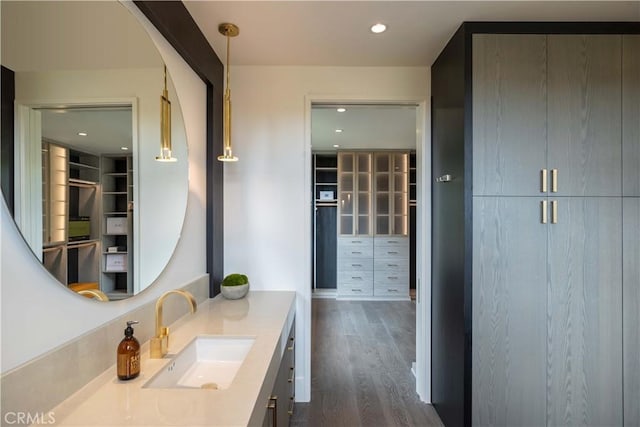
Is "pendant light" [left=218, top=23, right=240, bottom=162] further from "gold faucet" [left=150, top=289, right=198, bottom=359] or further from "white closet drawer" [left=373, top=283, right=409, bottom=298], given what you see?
"white closet drawer" [left=373, top=283, right=409, bottom=298]

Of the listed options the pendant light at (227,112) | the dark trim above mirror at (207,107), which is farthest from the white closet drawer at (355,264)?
the pendant light at (227,112)

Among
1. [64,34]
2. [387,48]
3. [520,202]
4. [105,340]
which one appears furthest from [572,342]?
[64,34]

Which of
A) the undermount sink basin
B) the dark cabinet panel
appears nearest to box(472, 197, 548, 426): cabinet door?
the undermount sink basin

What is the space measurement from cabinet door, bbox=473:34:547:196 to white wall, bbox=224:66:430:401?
0.65m

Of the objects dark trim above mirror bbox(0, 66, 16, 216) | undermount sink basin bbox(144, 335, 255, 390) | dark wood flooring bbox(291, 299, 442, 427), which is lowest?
dark wood flooring bbox(291, 299, 442, 427)

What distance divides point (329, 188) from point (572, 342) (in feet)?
13.8

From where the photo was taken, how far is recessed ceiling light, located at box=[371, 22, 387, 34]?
1.89 metres

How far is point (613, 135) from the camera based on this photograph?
1841 mm

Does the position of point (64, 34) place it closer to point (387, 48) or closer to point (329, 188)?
point (387, 48)

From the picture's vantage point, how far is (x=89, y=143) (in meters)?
1.16

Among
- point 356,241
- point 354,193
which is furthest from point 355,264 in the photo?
point 354,193

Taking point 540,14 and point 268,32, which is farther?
point 268,32

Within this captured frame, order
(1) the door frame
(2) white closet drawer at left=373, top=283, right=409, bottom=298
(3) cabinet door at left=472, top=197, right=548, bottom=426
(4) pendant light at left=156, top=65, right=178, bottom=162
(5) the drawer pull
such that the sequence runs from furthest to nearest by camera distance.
Result: (2) white closet drawer at left=373, top=283, right=409, bottom=298 → (1) the door frame → (5) the drawer pull → (3) cabinet door at left=472, top=197, right=548, bottom=426 → (4) pendant light at left=156, top=65, right=178, bottom=162

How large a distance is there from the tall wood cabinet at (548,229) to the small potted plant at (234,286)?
4.71 feet
